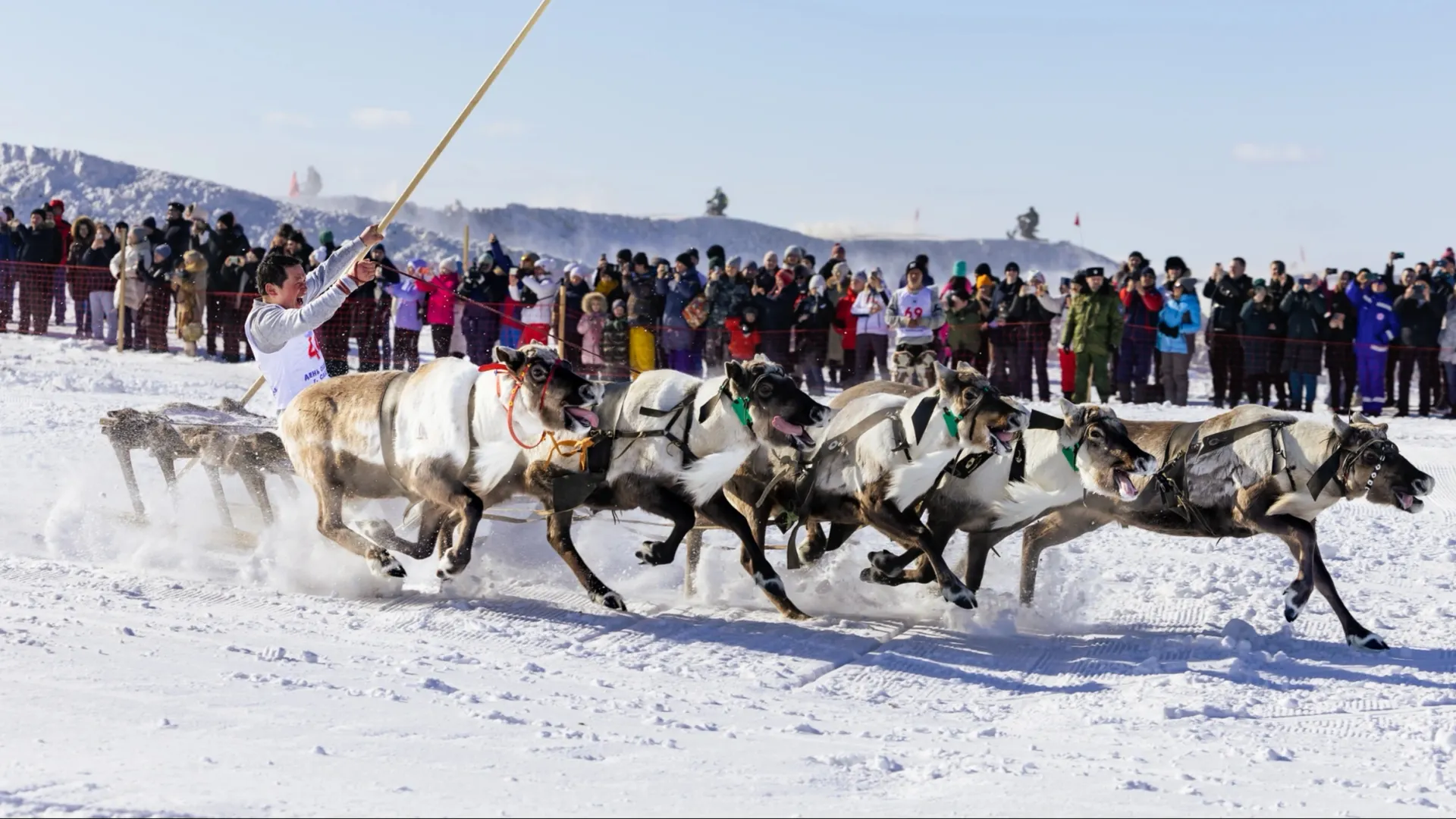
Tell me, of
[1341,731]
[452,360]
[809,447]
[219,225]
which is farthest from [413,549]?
[219,225]

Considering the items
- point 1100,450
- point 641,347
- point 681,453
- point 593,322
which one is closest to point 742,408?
point 681,453

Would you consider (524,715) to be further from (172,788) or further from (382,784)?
(172,788)

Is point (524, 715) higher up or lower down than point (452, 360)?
lower down

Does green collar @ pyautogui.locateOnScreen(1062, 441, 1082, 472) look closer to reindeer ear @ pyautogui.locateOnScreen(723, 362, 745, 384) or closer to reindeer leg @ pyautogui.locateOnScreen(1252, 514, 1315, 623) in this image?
reindeer leg @ pyautogui.locateOnScreen(1252, 514, 1315, 623)

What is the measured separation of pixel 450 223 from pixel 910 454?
2981 centimetres

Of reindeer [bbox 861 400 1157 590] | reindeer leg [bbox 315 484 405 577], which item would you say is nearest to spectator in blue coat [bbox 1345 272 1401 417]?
reindeer [bbox 861 400 1157 590]

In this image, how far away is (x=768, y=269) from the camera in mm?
17453

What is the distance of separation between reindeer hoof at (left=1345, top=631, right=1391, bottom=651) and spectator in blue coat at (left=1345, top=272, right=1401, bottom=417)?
9.69 m

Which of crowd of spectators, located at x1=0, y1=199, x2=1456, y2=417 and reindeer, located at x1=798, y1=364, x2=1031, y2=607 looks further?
crowd of spectators, located at x1=0, y1=199, x2=1456, y2=417

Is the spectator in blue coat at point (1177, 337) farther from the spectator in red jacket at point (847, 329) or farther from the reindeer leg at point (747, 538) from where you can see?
the reindeer leg at point (747, 538)

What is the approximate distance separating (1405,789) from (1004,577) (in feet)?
12.4

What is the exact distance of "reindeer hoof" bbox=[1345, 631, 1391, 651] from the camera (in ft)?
23.4

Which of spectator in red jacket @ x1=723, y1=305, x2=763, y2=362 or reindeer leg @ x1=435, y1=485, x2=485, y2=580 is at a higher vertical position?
spectator in red jacket @ x1=723, y1=305, x2=763, y2=362

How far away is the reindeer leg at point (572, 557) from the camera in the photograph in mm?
7227
